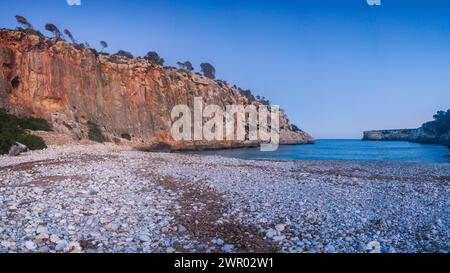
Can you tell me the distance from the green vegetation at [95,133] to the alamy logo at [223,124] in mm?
17759

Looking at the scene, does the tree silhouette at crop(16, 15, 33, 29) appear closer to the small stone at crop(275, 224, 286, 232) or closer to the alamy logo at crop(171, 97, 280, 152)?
the alamy logo at crop(171, 97, 280, 152)

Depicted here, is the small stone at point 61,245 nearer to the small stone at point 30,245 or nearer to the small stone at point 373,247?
the small stone at point 30,245

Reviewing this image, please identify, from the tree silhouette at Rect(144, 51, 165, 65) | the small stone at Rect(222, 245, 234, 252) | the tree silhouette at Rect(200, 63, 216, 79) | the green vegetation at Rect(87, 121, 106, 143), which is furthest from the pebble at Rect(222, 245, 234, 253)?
the tree silhouette at Rect(200, 63, 216, 79)

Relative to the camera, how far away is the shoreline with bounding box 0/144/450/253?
7.04 m

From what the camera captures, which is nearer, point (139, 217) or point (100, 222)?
point (100, 222)

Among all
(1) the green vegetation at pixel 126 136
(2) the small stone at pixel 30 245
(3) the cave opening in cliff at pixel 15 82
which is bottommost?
Answer: (2) the small stone at pixel 30 245

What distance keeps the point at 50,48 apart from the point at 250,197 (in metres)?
47.5

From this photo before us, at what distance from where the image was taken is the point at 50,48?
47.9m

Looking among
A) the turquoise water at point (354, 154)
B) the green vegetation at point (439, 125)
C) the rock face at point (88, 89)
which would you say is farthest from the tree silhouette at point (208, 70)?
the green vegetation at point (439, 125)

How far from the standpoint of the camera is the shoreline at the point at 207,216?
7039 mm

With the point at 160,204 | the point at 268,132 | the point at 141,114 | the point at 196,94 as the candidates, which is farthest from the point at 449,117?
the point at 160,204

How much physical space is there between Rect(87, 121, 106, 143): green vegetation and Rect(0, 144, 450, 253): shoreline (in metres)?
32.7
